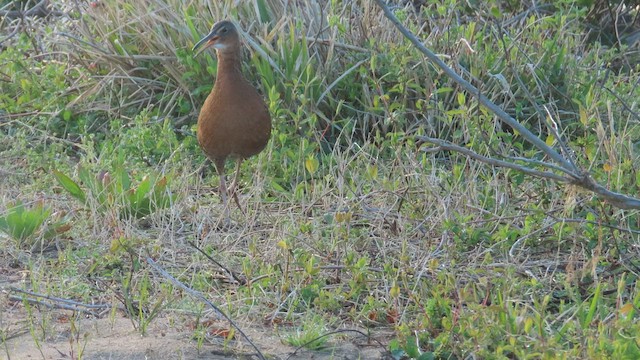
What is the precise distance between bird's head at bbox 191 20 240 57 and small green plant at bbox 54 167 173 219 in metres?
0.79

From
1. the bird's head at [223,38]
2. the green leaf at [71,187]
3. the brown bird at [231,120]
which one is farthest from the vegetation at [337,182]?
the bird's head at [223,38]

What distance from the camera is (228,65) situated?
5270 millimetres

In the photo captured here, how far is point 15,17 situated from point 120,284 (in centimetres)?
449

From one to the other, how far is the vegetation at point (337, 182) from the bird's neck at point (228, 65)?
272 millimetres

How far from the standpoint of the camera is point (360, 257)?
14.3 ft

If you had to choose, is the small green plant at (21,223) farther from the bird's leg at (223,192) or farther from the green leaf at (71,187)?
the bird's leg at (223,192)

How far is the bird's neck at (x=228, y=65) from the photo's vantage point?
5.25m

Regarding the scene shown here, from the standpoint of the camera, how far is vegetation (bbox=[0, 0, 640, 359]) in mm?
3840

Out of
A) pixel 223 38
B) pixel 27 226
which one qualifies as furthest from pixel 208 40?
pixel 27 226

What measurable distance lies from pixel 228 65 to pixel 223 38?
18 centimetres

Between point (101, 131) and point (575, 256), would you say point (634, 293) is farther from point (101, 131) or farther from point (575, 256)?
point (101, 131)

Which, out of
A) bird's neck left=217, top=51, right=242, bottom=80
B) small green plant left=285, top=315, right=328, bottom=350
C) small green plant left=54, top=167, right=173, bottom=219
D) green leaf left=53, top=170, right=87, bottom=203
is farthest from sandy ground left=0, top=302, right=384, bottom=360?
bird's neck left=217, top=51, right=242, bottom=80

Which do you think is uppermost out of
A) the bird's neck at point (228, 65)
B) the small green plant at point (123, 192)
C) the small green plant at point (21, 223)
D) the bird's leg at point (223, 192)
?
the bird's neck at point (228, 65)

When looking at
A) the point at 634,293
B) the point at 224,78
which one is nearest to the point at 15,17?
the point at 224,78
